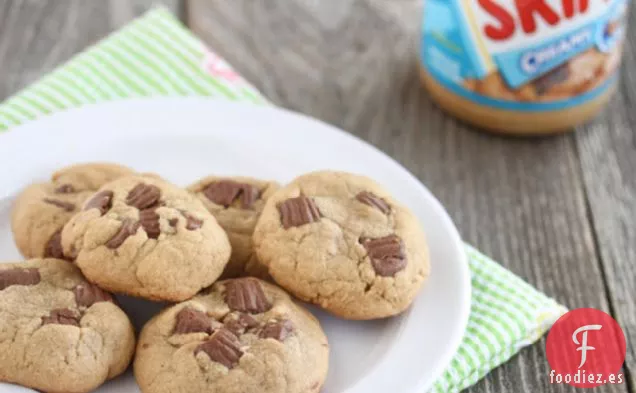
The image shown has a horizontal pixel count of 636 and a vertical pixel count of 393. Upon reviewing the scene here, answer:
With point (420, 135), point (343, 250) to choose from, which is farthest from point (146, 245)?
point (420, 135)

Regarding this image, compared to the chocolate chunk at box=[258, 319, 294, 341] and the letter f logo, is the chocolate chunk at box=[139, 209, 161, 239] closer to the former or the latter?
the chocolate chunk at box=[258, 319, 294, 341]

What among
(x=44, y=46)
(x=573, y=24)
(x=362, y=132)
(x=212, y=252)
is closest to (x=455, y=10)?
(x=573, y=24)

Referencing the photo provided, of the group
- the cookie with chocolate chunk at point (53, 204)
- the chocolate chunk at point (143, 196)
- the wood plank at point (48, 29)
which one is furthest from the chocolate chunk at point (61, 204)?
the wood plank at point (48, 29)

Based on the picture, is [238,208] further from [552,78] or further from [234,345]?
A: [552,78]

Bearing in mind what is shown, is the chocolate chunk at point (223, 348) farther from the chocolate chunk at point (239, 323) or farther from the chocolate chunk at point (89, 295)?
the chocolate chunk at point (89, 295)

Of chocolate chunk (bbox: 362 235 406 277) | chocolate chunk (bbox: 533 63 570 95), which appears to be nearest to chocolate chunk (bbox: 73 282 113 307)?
chocolate chunk (bbox: 362 235 406 277)

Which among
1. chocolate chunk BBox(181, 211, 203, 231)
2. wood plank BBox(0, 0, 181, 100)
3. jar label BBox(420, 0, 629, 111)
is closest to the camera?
chocolate chunk BBox(181, 211, 203, 231)

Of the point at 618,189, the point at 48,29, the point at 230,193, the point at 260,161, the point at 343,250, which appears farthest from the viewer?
the point at 48,29
